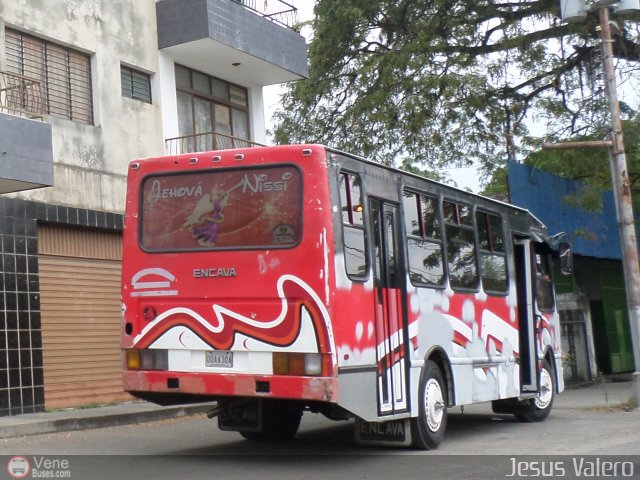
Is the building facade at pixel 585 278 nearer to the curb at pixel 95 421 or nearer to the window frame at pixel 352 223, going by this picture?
the curb at pixel 95 421

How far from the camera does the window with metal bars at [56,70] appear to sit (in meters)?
15.5

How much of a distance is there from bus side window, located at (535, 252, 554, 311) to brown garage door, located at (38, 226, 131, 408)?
7398 mm

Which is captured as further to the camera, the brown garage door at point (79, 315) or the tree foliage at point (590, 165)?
the tree foliage at point (590, 165)

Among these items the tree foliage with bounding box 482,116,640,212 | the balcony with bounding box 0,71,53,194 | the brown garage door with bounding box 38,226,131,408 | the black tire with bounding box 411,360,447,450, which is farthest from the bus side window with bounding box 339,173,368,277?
the tree foliage with bounding box 482,116,640,212

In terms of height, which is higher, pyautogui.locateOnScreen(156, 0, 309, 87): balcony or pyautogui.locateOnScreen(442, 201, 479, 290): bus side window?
pyautogui.locateOnScreen(156, 0, 309, 87): balcony

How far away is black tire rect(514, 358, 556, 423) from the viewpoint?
14305 millimetres

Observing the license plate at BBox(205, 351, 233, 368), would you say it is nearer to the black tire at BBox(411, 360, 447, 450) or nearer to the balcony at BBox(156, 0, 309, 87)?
the black tire at BBox(411, 360, 447, 450)

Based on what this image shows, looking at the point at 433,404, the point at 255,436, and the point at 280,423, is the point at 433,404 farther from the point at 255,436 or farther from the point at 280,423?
the point at 255,436

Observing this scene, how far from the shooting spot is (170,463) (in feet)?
32.5

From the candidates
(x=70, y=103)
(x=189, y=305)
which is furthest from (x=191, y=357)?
(x=70, y=103)

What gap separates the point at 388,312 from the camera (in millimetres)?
10164

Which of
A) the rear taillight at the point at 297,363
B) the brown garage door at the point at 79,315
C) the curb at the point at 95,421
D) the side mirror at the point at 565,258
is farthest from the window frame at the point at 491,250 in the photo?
the brown garage door at the point at 79,315

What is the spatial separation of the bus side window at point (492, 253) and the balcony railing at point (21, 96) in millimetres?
6856

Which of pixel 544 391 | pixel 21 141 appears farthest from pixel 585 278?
pixel 21 141
